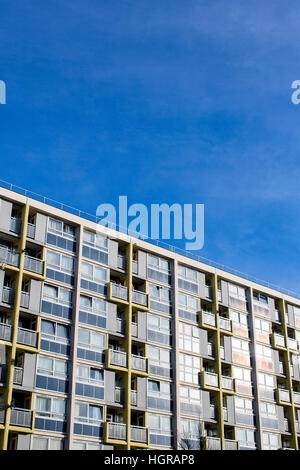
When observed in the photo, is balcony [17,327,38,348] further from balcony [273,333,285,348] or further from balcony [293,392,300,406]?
balcony [293,392,300,406]

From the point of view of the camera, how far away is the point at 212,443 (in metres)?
52.2

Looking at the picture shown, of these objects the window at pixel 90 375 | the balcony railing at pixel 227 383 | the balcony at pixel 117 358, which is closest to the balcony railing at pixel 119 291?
the balcony at pixel 117 358

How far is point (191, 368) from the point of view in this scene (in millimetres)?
53688

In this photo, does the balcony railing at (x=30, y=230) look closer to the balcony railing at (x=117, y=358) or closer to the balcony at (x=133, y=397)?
the balcony railing at (x=117, y=358)

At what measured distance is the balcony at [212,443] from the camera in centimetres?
5159

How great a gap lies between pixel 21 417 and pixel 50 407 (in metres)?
2.71

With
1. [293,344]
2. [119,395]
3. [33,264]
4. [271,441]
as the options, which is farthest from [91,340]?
[293,344]

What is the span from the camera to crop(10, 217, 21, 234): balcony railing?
151ft

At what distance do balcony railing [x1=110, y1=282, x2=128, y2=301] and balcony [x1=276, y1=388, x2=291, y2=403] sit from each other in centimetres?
1919

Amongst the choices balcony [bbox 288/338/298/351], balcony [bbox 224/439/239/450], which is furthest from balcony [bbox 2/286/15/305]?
balcony [bbox 288/338/298/351]

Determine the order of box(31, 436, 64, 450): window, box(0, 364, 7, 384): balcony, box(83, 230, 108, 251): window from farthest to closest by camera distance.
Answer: box(83, 230, 108, 251): window, box(31, 436, 64, 450): window, box(0, 364, 7, 384): balcony

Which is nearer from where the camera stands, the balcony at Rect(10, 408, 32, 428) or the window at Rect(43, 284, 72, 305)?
the balcony at Rect(10, 408, 32, 428)

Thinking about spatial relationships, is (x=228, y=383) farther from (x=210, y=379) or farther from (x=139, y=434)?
(x=139, y=434)
